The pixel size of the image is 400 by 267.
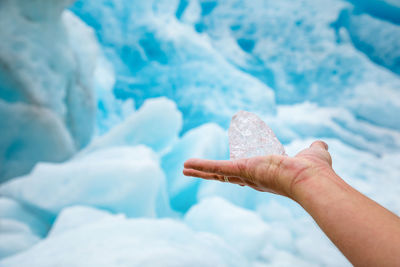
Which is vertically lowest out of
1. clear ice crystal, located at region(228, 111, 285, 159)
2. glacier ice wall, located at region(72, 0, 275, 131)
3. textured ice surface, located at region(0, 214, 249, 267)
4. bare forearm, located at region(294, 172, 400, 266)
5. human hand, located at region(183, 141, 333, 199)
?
textured ice surface, located at region(0, 214, 249, 267)

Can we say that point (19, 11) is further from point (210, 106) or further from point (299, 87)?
point (299, 87)

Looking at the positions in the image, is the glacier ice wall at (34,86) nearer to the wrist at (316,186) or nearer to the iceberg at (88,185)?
the iceberg at (88,185)

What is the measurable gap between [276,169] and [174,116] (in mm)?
3309

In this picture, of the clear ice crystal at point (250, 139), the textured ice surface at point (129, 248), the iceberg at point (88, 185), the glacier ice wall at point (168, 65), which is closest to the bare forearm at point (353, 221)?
the clear ice crystal at point (250, 139)

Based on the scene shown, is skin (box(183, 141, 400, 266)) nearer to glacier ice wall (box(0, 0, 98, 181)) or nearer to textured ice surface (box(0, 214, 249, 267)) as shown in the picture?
textured ice surface (box(0, 214, 249, 267))

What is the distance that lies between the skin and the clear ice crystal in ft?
0.53

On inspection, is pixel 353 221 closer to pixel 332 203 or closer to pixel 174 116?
pixel 332 203

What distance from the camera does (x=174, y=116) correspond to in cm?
379

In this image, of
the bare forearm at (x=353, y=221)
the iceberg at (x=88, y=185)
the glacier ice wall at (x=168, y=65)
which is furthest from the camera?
the glacier ice wall at (x=168, y=65)

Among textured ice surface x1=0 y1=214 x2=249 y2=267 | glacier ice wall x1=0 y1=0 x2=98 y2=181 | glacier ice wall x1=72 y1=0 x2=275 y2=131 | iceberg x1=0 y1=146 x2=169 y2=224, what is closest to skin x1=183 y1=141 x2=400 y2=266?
textured ice surface x1=0 y1=214 x2=249 y2=267

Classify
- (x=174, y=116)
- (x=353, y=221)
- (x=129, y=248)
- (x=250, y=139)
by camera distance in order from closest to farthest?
(x=353, y=221)
(x=250, y=139)
(x=129, y=248)
(x=174, y=116)

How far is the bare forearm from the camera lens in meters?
0.36

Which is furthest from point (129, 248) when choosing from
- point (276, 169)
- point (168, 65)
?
point (168, 65)

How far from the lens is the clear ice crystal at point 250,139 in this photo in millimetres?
810
